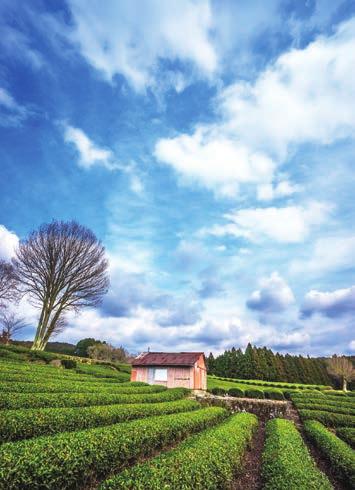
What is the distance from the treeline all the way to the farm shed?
3994 centimetres

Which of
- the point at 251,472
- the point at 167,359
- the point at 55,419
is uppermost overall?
the point at 167,359

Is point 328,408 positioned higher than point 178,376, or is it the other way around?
point 178,376

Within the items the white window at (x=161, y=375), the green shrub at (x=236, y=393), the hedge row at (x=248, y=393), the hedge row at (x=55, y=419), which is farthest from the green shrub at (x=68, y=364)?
the hedge row at (x=55, y=419)

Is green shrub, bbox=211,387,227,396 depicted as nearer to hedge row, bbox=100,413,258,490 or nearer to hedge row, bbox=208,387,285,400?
hedge row, bbox=208,387,285,400

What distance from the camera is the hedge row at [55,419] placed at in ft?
28.9

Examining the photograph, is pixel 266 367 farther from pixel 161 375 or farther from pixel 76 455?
pixel 76 455

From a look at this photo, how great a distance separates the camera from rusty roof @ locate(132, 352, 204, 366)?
3481 cm

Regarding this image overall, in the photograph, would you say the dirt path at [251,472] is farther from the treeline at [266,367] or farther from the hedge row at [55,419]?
the treeline at [266,367]

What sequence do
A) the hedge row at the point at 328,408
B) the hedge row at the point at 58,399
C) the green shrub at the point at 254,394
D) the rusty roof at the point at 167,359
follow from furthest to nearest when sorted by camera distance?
the rusty roof at the point at 167,359 → the green shrub at the point at 254,394 → the hedge row at the point at 328,408 → the hedge row at the point at 58,399

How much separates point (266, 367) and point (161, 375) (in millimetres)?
46923

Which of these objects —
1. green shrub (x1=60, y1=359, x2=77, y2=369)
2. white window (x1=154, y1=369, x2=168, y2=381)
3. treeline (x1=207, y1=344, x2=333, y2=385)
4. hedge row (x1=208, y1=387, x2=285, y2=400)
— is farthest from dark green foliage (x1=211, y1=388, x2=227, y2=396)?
treeline (x1=207, y1=344, x2=333, y2=385)

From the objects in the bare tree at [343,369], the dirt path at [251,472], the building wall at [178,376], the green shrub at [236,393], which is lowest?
the dirt path at [251,472]

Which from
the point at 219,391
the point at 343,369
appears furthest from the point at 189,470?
the point at 343,369

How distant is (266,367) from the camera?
236ft
